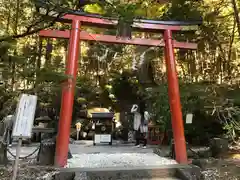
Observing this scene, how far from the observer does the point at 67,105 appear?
18.4 ft

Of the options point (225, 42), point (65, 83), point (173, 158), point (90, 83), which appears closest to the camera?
point (65, 83)

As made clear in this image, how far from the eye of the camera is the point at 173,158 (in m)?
6.29

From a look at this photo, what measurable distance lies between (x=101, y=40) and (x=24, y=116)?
139 inches

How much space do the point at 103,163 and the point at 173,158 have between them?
1814 mm

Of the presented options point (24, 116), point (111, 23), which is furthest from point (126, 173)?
point (111, 23)

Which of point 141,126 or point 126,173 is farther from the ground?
point 141,126

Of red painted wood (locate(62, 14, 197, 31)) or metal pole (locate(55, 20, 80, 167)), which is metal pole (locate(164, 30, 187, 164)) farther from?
metal pole (locate(55, 20, 80, 167))

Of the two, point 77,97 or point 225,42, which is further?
point 77,97

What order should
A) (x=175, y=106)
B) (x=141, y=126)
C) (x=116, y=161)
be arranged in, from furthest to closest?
(x=141, y=126)
(x=175, y=106)
(x=116, y=161)

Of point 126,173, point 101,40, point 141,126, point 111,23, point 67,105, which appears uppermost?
point 111,23

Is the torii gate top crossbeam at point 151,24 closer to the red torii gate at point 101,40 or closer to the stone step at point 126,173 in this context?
the red torii gate at point 101,40

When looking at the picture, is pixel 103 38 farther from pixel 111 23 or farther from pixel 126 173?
pixel 126 173

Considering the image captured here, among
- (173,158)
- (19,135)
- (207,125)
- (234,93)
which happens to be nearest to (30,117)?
(19,135)

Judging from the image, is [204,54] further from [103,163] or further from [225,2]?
[103,163]
